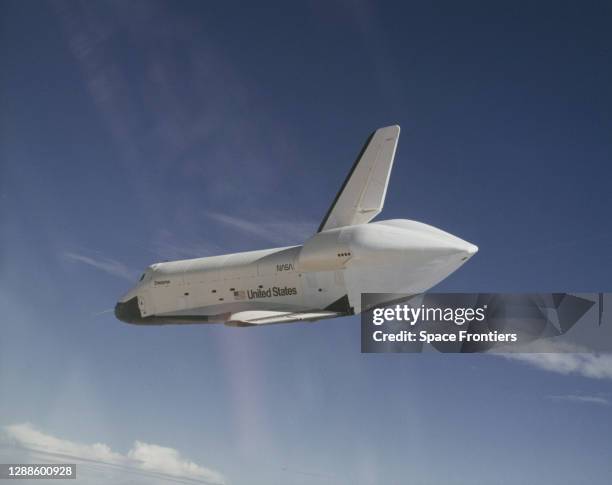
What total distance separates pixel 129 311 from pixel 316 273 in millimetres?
12645

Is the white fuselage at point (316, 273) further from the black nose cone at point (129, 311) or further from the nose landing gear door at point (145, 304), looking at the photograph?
the black nose cone at point (129, 311)

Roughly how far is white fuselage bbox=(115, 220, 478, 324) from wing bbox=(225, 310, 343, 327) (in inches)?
18.0

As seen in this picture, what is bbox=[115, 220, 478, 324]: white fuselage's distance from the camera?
20188 millimetres

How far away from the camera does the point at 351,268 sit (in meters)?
21.4

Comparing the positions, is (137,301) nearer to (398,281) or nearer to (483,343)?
(398,281)

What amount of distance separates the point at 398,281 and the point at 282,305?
17.7 feet

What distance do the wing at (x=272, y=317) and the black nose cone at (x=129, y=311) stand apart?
30.5ft

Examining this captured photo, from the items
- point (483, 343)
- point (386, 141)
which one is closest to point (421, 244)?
point (483, 343)

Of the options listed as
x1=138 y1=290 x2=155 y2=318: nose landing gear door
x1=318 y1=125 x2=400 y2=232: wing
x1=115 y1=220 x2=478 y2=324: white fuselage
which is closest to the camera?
x1=115 y1=220 x2=478 y2=324: white fuselage

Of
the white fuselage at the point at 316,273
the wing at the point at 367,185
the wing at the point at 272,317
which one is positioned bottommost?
the wing at the point at 272,317

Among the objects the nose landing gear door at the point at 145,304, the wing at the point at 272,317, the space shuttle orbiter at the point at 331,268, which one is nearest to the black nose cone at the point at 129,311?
the nose landing gear door at the point at 145,304

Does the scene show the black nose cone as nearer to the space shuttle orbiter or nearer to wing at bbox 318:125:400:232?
the space shuttle orbiter

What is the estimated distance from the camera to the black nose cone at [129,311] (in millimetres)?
29484

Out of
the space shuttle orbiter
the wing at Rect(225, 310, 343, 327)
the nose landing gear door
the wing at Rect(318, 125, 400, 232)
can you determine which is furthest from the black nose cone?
the wing at Rect(318, 125, 400, 232)
